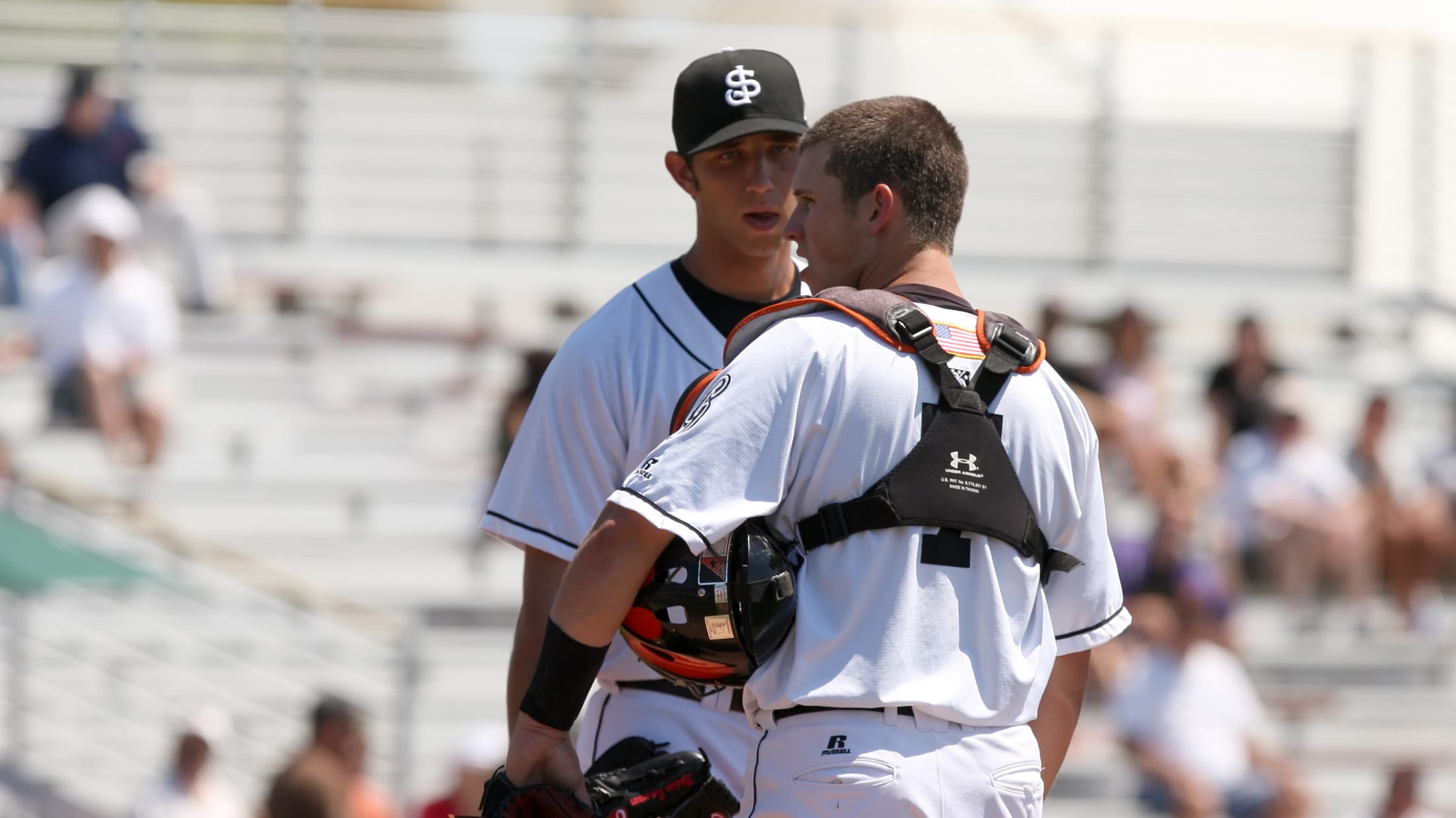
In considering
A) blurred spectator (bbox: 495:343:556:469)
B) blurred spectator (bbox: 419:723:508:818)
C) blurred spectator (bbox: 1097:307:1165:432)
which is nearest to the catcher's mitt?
blurred spectator (bbox: 419:723:508:818)

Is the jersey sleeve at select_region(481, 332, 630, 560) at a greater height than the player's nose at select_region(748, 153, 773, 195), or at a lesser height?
lesser

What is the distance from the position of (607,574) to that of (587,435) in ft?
2.21

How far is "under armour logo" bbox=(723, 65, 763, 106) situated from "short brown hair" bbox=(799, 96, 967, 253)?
595mm

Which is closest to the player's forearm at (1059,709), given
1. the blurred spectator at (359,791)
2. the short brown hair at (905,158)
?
the short brown hair at (905,158)

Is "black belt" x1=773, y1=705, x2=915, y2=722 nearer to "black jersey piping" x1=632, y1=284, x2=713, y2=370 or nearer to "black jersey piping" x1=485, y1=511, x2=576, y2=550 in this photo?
"black jersey piping" x1=485, y1=511, x2=576, y2=550

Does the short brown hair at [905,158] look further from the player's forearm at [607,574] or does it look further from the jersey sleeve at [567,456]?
the jersey sleeve at [567,456]

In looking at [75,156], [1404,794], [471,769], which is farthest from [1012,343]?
[75,156]

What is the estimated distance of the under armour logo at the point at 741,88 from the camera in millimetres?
3619

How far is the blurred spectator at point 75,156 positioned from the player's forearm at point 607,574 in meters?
8.92

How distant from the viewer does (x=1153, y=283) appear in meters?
14.0

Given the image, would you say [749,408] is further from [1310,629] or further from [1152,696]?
[1310,629]

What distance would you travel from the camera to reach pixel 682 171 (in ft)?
12.4

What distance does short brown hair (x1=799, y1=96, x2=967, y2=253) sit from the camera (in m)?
2.97

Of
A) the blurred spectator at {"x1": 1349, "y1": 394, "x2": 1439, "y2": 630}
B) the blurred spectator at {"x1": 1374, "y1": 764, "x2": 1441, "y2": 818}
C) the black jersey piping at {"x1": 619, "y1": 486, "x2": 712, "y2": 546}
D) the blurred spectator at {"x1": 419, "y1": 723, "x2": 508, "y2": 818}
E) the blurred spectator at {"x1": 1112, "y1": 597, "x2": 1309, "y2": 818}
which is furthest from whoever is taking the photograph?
the blurred spectator at {"x1": 1349, "y1": 394, "x2": 1439, "y2": 630}
